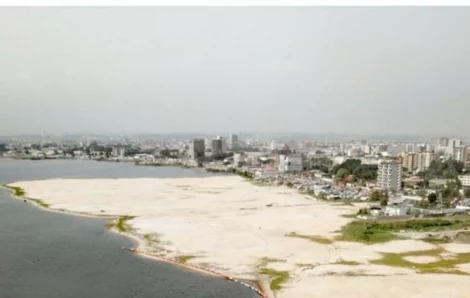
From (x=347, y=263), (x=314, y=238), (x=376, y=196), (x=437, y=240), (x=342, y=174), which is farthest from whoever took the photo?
(x=342, y=174)

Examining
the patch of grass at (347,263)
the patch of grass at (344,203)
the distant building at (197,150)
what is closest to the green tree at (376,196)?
the patch of grass at (344,203)

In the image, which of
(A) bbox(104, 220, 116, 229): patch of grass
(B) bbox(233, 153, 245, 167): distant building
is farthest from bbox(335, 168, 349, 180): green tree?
(A) bbox(104, 220, 116, 229): patch of grass

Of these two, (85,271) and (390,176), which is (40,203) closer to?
(85,271)

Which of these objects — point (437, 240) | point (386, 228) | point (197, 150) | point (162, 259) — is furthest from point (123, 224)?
point (197, 150)

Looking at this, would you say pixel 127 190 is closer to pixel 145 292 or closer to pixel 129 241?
pixel 129 241

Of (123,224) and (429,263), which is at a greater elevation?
(429,263)

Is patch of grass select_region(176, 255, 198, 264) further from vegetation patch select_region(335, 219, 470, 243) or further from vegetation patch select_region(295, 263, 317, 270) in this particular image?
vegetation patch select_region(335, 219, 470, 243)

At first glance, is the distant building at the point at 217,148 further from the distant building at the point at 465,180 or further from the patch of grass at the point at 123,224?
the patch of grass at the point at 123,224
